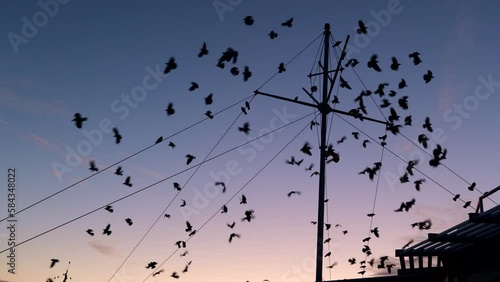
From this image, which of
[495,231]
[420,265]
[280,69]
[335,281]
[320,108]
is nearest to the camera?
[495,231]

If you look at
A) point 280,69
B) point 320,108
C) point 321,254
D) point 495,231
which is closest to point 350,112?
point 320,108

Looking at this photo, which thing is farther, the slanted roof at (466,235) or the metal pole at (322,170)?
the metal pole at (322,170)

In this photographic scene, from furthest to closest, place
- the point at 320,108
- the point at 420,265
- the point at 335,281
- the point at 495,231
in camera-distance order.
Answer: the point at 320,108, the point at 420,265, the point at 335,281, the point at 495,231

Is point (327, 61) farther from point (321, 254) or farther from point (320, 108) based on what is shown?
point (321, 254)

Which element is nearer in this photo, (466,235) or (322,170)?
(466,235)

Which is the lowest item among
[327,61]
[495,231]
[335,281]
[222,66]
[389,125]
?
[335,281]

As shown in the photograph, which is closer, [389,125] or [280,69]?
[280,69]

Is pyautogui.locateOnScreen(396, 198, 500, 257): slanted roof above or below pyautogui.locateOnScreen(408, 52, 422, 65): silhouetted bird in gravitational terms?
below

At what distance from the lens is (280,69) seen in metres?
19.7

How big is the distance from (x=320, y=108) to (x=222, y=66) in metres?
6.31

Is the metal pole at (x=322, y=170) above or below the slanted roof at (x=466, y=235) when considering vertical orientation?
above

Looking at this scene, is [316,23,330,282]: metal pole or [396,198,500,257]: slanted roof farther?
[316,23,330,282]: metal pole

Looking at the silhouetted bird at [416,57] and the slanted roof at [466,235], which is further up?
the silhouetted bird at [416,57]

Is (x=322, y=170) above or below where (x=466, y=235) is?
above
